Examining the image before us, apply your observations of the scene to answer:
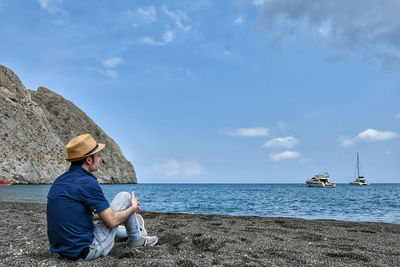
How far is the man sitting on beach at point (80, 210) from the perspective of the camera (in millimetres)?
4164

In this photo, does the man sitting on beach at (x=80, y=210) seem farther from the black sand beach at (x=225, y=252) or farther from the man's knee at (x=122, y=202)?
the black sand beach at (x=225, y=252)

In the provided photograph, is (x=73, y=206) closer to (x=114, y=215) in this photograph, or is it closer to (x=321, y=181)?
(x=114, y=215)

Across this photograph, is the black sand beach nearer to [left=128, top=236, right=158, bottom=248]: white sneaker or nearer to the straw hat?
[left=128, top=236, right=158, bottom=248]: white sneaker

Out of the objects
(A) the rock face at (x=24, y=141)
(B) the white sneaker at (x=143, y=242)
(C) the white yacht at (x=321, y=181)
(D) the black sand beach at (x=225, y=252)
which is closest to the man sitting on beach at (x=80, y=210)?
(D) the black sand beach at (x=225, y=252)

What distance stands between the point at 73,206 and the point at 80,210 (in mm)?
112

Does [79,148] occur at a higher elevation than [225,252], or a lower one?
higher

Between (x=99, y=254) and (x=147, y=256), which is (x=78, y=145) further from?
(x=147, y=256)

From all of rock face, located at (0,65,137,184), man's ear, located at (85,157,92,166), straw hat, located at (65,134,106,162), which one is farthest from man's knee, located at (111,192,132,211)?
rock face, located at (0,65,137,184)

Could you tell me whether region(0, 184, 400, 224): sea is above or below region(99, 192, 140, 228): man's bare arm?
below

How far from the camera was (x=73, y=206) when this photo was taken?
418cm

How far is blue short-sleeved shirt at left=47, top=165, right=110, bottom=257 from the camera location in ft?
13.6

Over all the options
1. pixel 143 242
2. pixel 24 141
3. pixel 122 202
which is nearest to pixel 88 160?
pixel 122 202

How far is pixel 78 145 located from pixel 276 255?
145 inches

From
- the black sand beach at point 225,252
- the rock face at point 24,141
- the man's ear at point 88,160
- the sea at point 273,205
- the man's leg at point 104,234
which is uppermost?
the rock face at point 24,141
